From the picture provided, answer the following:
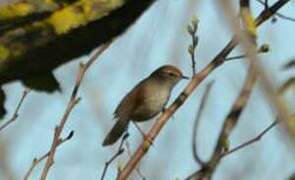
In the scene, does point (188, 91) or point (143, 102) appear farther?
point (143, 102)

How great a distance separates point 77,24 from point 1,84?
122mm

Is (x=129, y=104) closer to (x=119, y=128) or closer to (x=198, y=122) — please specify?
(x=119, y=128)

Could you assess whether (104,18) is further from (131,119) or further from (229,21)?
(131,119)

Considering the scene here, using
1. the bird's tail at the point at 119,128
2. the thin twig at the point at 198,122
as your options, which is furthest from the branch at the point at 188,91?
the bird's tail at the point at 119,128

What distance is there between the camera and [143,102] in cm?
218

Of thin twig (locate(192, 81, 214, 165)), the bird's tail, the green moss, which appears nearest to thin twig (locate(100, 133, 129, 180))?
the bird's tail

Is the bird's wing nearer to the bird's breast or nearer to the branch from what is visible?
the bird's breast

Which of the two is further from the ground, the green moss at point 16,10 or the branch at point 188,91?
the green moss at point 16,10

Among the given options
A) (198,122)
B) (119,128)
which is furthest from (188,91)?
(119,128)

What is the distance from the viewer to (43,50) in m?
1.13

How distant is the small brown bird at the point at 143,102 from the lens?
83.7 inches

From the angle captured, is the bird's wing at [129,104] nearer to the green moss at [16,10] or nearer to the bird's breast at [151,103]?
the bird's breast at [151,103]

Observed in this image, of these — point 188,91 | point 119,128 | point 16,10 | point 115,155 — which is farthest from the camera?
point 119,128

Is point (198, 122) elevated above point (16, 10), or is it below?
below
